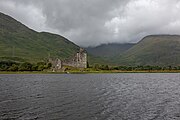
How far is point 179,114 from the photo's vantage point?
130 feet

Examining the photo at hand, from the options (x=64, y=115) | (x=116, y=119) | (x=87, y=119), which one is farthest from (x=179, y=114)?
(x=64, y=115)

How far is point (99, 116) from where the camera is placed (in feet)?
121

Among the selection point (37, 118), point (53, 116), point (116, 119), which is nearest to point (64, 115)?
point (53, 116)

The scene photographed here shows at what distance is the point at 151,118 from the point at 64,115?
12.4 metres

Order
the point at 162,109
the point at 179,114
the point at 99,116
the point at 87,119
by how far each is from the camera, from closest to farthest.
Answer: the point at 87,119
the point at 99,116
the point at 179,114
the point at 162,109

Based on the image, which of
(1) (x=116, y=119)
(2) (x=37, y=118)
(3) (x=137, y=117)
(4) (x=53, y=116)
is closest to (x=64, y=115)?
(4) (x=53, y=116)

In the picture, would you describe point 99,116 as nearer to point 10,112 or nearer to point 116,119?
point 116,119

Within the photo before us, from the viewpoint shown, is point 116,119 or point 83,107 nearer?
point 116,119

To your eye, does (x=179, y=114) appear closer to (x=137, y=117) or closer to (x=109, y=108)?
(x=137, y=117)

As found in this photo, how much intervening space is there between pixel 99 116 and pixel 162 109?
13.2 metres

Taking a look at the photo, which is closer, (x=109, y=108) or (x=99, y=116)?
(x=99, y=116)

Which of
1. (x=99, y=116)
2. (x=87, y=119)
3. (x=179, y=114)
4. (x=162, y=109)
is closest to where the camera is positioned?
(x=87, y=119)

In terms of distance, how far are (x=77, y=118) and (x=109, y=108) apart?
1024cm

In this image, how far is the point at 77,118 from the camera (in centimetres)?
3525
